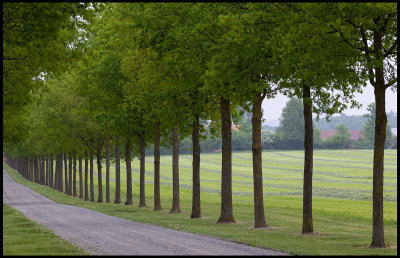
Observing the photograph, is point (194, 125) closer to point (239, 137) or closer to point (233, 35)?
point (233, 35)

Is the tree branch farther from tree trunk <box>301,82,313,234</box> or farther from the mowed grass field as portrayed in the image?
the mowed grass field

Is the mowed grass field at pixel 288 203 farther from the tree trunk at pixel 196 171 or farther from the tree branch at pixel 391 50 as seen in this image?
the tree branch at pixel 391 50

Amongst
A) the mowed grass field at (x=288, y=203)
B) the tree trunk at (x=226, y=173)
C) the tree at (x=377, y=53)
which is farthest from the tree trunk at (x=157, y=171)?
the tree at (x=377, y=53)

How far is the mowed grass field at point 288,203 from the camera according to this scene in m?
23.9

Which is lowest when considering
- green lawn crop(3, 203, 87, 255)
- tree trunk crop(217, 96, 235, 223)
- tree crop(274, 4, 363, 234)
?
green lawn crop(3, 203, 87, 255)

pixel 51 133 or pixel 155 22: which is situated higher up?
pixel 155 22

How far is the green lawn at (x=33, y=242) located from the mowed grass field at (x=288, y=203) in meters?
6.00

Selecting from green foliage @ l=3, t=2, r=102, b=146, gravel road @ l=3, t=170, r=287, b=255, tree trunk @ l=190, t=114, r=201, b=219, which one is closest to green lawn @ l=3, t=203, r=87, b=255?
gravel road @ l=3, t=170, r=287, b=255

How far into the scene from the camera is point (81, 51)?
24.0 metres

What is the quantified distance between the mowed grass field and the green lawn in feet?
19.7

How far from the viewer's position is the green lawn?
1989 centimetres

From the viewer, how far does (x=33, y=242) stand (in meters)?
23.1

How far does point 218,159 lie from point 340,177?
6284 cm

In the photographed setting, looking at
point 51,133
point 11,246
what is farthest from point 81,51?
point 51,133
